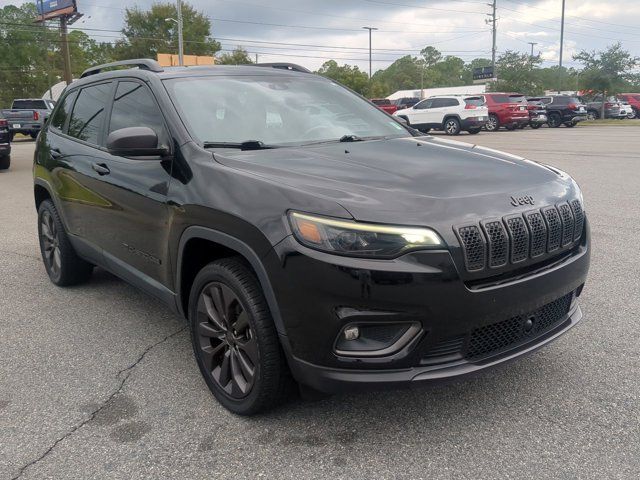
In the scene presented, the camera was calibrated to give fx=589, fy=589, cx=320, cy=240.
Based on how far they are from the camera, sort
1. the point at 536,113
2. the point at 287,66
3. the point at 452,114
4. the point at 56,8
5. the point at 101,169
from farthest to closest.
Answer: the point at 56,8 → the point at 536,113 → the point at 452,114 → the point at 287,66 → the point at 101,169

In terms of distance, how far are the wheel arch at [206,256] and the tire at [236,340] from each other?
81 mm

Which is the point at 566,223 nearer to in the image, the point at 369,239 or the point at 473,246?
the point at 473,246

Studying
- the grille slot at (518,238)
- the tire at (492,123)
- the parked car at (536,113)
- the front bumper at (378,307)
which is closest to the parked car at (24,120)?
the tire at (492,123)

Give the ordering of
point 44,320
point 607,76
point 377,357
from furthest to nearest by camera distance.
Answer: point 607,76 → point 44,320 → point 377,357

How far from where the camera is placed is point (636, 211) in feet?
25.1

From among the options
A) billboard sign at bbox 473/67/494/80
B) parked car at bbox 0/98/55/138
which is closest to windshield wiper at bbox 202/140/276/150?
parked car at bbox 0/98/55/138

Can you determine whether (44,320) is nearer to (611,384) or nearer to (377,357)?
(377,357)

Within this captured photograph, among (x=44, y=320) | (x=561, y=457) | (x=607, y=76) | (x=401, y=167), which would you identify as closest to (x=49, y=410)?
(x=44, y=320)

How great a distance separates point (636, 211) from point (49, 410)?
7.28 metres

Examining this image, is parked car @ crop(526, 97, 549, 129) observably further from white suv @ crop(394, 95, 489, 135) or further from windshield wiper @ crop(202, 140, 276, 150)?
windshield wiper @ crop(202, 140, 276, 150)

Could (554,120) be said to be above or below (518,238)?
above

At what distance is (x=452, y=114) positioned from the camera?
83.6ft

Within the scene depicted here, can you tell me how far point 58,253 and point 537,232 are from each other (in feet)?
13.2

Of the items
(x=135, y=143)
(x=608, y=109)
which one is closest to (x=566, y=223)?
(x=135, y=143)
